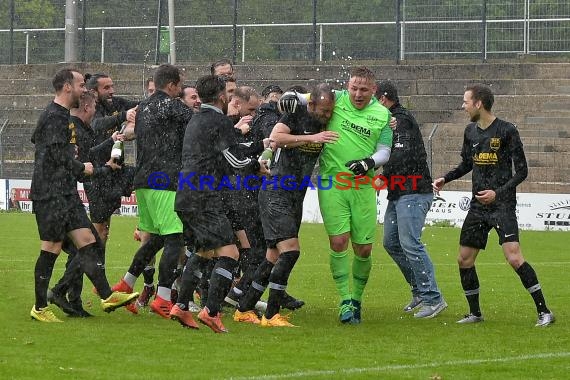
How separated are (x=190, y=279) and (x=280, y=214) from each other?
115cm

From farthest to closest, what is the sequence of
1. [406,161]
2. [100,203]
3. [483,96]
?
[100,203], [406,161], [483,96]

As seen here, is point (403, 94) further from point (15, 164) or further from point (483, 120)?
point (483, 120)

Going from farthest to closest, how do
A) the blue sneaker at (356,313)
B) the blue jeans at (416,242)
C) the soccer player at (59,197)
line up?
the blue jeans at (416,242) < the blue sneaker at (356,313) < the soccer player at (59,197)

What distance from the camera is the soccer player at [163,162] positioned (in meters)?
11.6

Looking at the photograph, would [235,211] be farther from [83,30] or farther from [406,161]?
[83,30]

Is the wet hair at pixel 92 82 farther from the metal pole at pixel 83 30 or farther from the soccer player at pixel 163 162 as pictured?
the metal pole at pixel 83 30

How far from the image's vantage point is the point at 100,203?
44.1 feet

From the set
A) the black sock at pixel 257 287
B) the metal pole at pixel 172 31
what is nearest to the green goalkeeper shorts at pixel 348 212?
the black sock at pixel 257 287

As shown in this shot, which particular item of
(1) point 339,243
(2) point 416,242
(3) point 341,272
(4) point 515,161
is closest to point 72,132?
(1) point 339,243

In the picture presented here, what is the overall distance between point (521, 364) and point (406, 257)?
389 centimetres

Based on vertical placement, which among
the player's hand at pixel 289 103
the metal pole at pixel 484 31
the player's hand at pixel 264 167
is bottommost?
the player's hand at pixel 264 167

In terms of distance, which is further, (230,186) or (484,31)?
(484,31)

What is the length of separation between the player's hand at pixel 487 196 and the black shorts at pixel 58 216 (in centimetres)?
376

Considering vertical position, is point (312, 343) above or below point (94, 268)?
below
